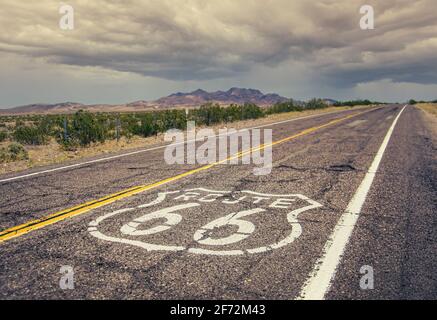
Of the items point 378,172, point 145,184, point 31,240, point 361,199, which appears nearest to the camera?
point 31,240

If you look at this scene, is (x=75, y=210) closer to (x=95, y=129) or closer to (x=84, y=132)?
(x=84, y=132)

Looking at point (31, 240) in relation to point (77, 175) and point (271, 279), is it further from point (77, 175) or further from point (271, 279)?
point (77, 175)

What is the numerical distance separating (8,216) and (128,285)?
9.58 feet

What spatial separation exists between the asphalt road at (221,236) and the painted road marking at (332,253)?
0.11 feet

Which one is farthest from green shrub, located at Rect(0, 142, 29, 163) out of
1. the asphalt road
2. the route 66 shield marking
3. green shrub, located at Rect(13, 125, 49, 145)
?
the route 66 shield marking

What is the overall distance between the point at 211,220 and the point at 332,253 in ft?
5.17

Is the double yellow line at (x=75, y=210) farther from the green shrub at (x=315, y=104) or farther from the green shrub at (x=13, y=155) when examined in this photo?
the green shrub at (x=315, y=104)

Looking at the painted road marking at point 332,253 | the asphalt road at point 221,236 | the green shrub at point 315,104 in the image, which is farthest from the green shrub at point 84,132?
the green shrub at point 315,104

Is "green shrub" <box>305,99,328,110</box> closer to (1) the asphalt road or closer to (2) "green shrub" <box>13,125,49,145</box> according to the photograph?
(2) "green shrub" <box>13,125,49,145</box>

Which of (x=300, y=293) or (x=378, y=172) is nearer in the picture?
(x=300, y=293)
